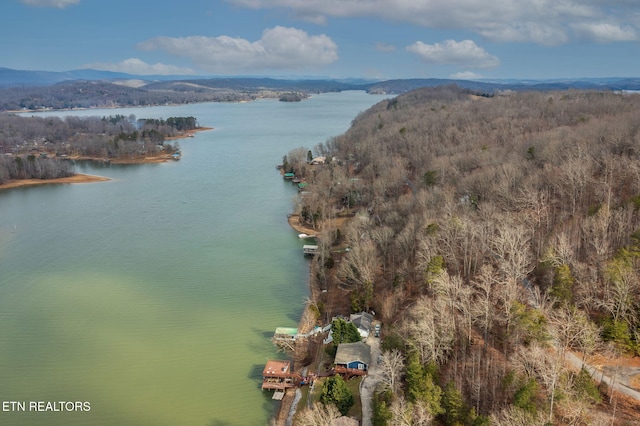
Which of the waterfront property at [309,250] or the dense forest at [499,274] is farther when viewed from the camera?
the waterfront property at [309,250]

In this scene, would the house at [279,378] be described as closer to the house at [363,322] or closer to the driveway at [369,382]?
the driveway at [369,382]

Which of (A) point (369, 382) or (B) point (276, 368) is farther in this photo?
(B) point (276, 368)

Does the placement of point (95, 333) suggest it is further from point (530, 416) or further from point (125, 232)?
point (530, 416)

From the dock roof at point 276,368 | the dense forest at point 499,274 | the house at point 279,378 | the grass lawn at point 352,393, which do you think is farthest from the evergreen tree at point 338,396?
the dock roof at point 276,368

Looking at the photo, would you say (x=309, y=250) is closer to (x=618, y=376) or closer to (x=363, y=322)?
(x=363, y=322)

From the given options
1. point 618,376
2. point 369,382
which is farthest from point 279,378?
point 618,376

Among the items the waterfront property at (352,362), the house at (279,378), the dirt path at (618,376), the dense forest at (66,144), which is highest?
the dense forest at (66,144)

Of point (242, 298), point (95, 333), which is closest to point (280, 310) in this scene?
point (242, 298)
